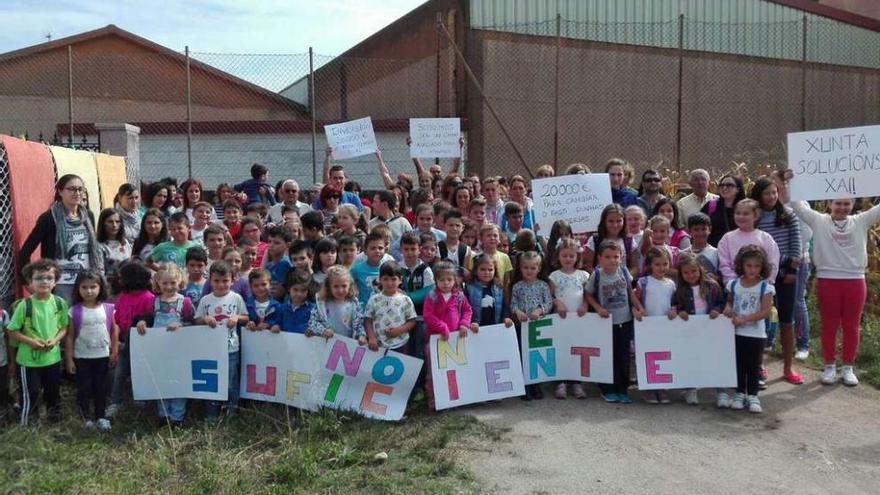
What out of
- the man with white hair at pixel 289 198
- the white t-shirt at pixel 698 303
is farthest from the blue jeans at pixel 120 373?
the white t-shirt at pixel 698 303

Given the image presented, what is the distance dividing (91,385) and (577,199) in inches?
168

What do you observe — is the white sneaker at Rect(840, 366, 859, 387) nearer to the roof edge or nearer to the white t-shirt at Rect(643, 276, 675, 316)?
the white t-shirt at Rect(643, 276, 675, 316)

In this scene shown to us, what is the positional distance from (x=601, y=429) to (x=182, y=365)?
303cm

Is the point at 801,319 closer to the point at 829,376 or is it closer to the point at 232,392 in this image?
the point at 829,376

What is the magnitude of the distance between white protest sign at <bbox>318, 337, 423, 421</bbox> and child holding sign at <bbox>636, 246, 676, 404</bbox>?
188cm

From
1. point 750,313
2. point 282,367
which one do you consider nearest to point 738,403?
point 750,313

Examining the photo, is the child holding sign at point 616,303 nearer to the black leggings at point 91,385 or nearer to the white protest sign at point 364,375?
the white protest sign at point 364,375

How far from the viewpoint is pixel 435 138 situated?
34.0 feet

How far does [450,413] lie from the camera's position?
6.11 meters

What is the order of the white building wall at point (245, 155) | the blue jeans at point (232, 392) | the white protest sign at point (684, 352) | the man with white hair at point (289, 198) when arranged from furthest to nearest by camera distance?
1. the white building wall at point (245, 155)
2. the man with white hair at point (289, 198)
3. the white protest sign at point (684, 352)
4. the blue jeans at point (232, 392)

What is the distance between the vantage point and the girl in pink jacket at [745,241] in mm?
6617

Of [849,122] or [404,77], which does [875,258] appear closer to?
[849,122]

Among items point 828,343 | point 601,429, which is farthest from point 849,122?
point 601,429

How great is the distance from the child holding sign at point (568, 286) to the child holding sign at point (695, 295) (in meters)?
0.72
